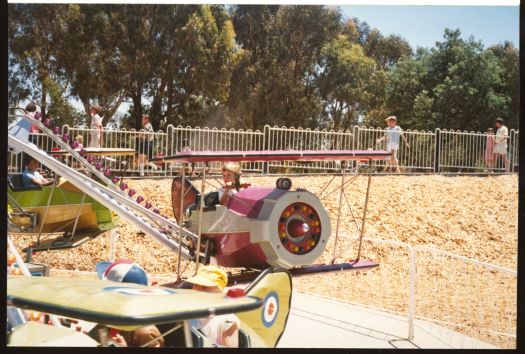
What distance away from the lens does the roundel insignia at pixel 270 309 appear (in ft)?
13.1

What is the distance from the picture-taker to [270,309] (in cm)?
401

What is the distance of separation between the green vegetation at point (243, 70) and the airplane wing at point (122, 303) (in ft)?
33.4

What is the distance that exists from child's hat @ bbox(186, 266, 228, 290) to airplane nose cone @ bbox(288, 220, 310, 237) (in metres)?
0.88

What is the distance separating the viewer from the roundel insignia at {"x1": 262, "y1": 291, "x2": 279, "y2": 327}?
157 inches

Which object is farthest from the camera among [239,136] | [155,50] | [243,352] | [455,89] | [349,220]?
[455,89]

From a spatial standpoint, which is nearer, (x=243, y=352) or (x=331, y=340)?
(x=243, y=352)

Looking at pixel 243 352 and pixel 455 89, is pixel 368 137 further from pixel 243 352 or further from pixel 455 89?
pixel 243 352

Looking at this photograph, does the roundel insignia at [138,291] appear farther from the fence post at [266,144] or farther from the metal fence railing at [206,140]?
the fence post at [266,144]

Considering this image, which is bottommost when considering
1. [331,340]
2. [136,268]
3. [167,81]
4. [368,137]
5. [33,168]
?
[331,340]

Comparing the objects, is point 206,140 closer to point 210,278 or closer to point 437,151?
point 437,151

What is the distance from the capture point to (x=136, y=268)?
3.65m

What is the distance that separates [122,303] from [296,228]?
2.26m

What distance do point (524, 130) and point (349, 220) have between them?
569 centimetres

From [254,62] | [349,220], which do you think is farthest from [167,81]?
[349,220]
